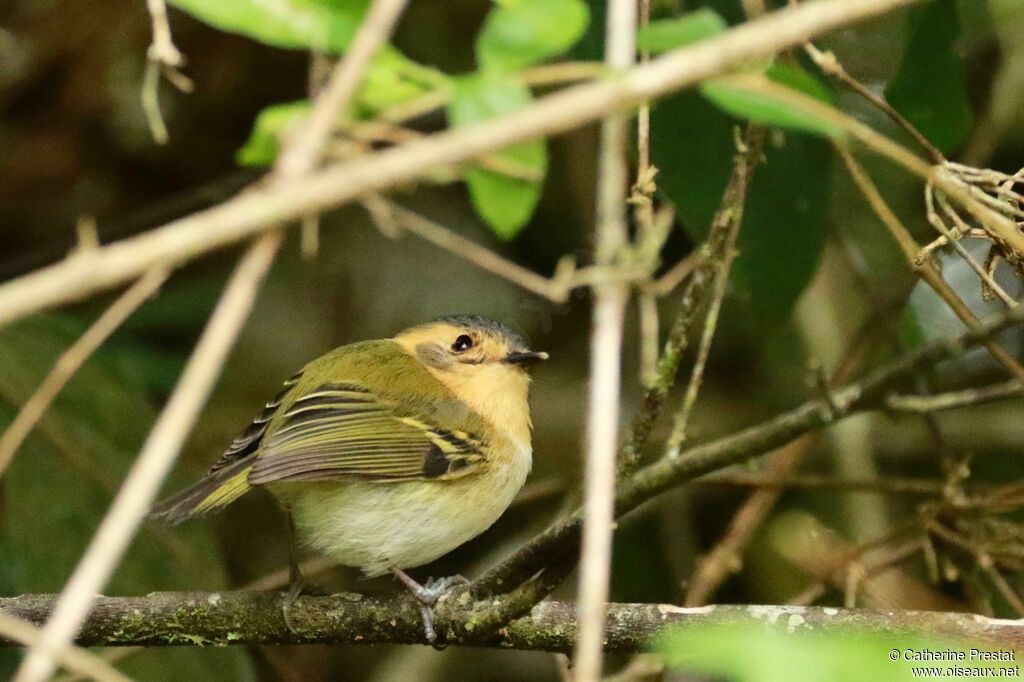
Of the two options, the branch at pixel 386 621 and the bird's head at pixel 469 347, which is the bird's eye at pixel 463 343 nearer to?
the bird's head at pixel 469 347

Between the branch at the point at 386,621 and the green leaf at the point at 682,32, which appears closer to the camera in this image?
the green leaf at the point at 682,32

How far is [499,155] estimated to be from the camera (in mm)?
1503

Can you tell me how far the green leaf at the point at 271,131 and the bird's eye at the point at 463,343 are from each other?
1994 mm

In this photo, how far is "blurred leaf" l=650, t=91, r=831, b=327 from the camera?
2797mm

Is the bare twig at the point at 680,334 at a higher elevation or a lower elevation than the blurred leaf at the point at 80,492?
lower

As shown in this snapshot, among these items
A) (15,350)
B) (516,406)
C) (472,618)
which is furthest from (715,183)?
(15,350)

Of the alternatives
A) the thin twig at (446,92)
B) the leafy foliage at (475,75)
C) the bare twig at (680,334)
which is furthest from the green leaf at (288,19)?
the bare twig at (680,334)

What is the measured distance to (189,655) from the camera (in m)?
3.39

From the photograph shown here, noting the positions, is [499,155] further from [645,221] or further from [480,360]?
[480,360]

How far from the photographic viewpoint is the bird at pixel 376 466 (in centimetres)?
274

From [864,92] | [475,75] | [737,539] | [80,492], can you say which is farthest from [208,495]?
[737,539]

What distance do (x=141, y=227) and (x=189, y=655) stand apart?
1.66m

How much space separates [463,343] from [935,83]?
1.48 meters

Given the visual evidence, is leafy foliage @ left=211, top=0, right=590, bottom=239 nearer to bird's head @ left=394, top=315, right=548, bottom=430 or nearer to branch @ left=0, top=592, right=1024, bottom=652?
branch @ left=0, top=592, right=1024, bottom=652
